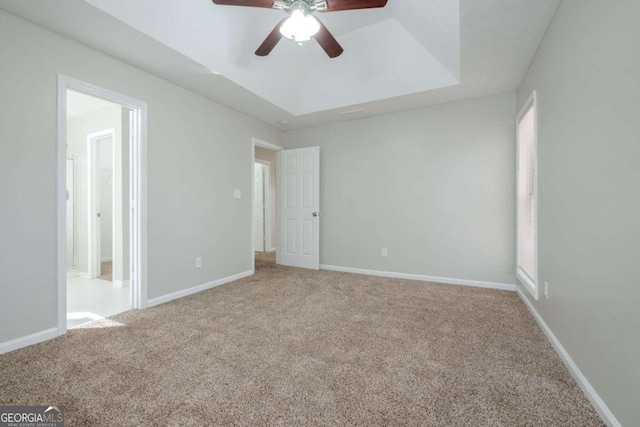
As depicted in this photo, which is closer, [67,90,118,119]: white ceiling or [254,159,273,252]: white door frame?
[67,90,118,119]: white ceiling

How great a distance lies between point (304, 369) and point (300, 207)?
321 cm

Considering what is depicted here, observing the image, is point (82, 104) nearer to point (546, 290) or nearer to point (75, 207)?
point (75, 207)

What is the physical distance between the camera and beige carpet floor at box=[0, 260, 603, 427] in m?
1.41

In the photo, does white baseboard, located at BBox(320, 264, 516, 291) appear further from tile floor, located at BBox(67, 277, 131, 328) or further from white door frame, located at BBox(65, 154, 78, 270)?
white door frame, located at BBox(65, 154, 78, 270)

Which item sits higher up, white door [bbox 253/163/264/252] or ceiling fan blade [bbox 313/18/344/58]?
ceiling fan blade [bbox 313/18/344/58]

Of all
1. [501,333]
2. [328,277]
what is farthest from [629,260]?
[328,277]

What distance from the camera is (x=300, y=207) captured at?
4.79m

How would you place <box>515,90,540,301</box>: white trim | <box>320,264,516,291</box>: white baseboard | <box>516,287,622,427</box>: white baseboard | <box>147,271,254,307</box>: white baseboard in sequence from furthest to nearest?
<box>320,264,516,291</box>: white baseboard < <box>147,271,254,307</box>: white baseboard < <box>515,90,540,301</box>: white trim < <box>516,287,622,427</box>: white baseboard

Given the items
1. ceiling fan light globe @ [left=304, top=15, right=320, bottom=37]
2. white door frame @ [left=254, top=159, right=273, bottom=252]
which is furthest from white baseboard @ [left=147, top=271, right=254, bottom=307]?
ceiling fan light globe @ [left=304, top=15, right=320, bottom=37]

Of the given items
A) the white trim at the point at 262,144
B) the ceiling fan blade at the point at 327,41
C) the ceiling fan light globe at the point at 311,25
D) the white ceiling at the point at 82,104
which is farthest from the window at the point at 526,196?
the white ceiling at the point at 82,104

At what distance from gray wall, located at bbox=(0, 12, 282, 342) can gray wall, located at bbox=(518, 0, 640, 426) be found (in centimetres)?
358

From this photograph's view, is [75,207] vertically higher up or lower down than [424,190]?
lower down

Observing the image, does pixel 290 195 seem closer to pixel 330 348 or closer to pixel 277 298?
pixel 277 298

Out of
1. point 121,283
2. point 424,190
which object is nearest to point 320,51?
point 424,190
